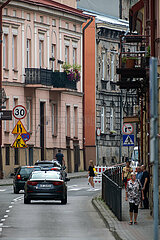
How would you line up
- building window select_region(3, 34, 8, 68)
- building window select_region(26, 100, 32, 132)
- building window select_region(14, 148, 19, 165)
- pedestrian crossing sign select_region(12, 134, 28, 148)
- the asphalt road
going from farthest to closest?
building window select_region(26, 100, 32, 132) → building window select_region(3, 34, 8, 68) → building window select_region(14, 148, 19, 165) → pedestrian crossing sign select_region(12, 134, 28, 148) → the asphalt road

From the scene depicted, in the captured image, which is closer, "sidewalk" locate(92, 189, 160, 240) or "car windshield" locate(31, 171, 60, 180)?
"sidewalk" locate(92, 189, 160, 240)

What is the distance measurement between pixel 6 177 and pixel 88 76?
53.2 feet

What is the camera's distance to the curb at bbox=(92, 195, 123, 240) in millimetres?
23141

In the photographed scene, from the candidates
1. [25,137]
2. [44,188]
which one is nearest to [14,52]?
[25,137]

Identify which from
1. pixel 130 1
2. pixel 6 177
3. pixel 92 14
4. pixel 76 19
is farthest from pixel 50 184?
pixel 130 1

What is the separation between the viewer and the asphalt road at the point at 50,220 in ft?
73.0

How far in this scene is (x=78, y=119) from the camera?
68125mm

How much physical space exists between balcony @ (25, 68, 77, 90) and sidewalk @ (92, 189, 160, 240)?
94.1ft

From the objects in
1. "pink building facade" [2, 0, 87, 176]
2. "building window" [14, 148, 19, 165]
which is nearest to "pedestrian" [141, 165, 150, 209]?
"pink building facade" [2, 0, 87, 176]

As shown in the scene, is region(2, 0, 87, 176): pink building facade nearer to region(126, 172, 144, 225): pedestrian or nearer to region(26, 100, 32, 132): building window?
region(26, 100, 32, 132): building window

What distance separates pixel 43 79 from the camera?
60.5 m

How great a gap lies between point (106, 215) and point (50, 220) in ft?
5.84

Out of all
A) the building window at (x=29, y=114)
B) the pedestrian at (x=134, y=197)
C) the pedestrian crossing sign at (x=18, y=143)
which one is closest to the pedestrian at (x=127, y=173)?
the pedestrian crossing sign at (x=18, y=143)

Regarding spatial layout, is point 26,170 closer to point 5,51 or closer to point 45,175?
point 45,175
